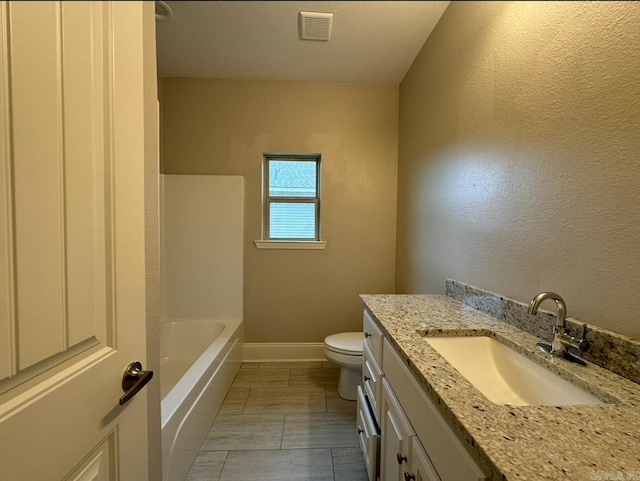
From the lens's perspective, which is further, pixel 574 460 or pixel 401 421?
pixel 401 421

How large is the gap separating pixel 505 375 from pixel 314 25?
6.87ft

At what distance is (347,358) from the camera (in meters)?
1.83

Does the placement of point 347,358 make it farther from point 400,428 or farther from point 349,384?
point 400,428

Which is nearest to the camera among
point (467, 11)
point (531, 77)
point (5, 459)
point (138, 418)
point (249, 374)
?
point (5, 459)

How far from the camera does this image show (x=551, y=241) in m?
0.91

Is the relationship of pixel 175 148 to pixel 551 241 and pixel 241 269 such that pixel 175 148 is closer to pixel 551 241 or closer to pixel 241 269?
pixel 241 269

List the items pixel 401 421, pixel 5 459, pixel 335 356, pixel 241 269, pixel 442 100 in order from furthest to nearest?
pixel 241 269 < pixel 335 356 < pixel 442 100 < pixel 401 421 < pixel 5 459

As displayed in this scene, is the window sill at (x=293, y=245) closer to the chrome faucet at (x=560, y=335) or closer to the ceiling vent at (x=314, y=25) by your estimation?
the ceiling vent at (x=314, y=25)

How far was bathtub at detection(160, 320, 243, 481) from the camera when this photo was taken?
3.95 ft

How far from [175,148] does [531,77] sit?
2480 millimetres

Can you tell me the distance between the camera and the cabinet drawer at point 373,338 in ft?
3.59

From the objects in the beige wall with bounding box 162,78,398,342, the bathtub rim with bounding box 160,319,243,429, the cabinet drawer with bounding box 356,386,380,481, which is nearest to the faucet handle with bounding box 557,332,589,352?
the cabinet drawer with bounding box 356,386,380,481

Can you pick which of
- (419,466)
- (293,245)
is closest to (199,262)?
(293,245)

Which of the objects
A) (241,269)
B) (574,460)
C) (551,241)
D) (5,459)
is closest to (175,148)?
(241,269)
